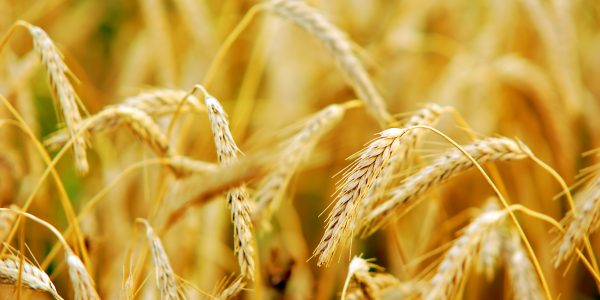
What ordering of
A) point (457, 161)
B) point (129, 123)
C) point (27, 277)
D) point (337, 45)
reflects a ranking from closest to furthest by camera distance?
1. point (27, 277)
2. point (457, 161)
3. point (129, 123)
4. point (337, 45)

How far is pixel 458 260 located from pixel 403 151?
1.11 feet

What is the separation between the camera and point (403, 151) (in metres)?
1.37

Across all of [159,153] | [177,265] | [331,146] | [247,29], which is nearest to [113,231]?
[177,265]

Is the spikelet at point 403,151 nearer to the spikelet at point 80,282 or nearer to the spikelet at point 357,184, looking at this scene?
the spikelet at point 357,184

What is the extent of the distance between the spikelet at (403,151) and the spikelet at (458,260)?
21 centimetres

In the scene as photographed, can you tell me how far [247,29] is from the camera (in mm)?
3414

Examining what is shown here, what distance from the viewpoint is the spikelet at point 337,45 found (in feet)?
5.22

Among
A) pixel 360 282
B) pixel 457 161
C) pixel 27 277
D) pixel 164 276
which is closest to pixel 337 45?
pixel 457 161

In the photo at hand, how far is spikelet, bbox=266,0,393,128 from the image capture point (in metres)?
1.59

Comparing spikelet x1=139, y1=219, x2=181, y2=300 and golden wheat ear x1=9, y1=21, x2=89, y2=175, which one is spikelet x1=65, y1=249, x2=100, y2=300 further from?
golden wheat ear x1=9, y1=21, x2=89, y2=175

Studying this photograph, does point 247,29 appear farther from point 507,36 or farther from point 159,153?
point 159,153

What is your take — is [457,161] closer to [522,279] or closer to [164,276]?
[522,279]

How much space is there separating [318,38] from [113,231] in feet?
2.82

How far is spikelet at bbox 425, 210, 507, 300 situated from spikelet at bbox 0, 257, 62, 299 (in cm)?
64
